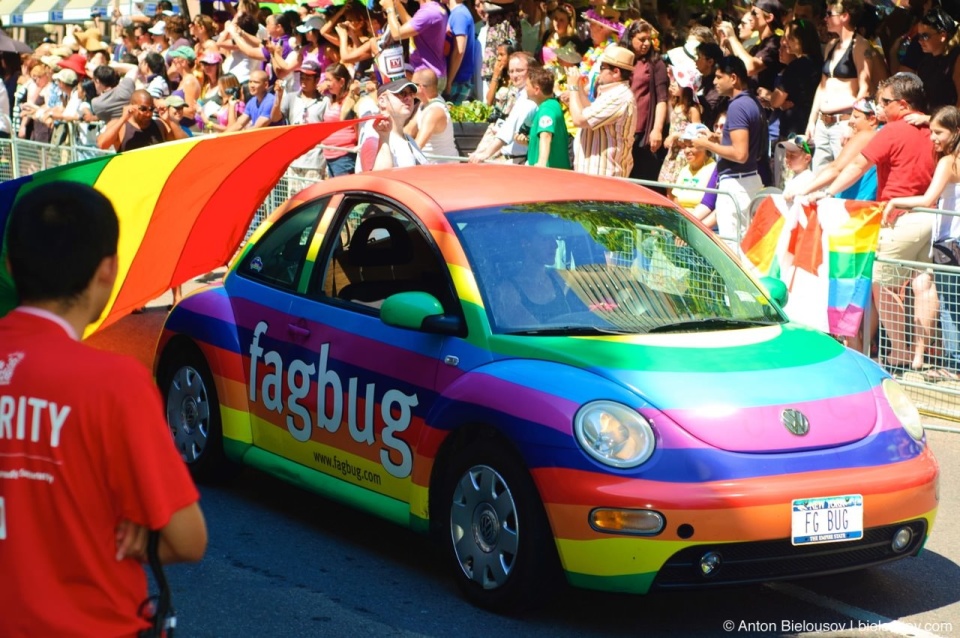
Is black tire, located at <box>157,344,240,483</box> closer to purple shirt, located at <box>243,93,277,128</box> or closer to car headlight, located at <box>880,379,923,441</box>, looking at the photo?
car headlight, located at <box>880,379,923,441</box>

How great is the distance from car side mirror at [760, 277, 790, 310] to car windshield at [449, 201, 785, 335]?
10cm

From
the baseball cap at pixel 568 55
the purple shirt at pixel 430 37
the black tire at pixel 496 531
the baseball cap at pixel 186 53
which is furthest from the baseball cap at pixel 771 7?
the black tire at pixel 496 531

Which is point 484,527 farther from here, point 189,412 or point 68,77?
point 68,77

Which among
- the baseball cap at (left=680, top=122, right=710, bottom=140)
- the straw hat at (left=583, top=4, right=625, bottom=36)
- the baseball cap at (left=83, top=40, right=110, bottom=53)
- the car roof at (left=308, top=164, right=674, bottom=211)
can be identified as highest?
the straw hat at (left=583, top=4, right=625, bottom=36)

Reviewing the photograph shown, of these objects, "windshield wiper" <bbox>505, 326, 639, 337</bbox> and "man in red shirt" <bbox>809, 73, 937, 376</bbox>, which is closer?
"windshield wiper" <bbox>505, 326, 639, 337</bbox>

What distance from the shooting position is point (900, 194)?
9.78 m

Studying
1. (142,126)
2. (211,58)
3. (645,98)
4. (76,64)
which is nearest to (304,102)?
(142,126)

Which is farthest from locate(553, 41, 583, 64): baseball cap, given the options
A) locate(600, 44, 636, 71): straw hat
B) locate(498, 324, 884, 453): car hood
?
locate(498, 324, 884, 453): car hood

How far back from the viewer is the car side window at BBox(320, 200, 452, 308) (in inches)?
259

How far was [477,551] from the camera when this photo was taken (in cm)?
558

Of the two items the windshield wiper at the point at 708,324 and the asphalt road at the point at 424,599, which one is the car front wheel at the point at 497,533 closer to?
the asphalt road at the point at 424,599

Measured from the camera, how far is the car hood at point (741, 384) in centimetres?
527

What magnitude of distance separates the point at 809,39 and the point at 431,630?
9015 mm

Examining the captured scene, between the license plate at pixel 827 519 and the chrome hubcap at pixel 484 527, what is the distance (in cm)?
102
